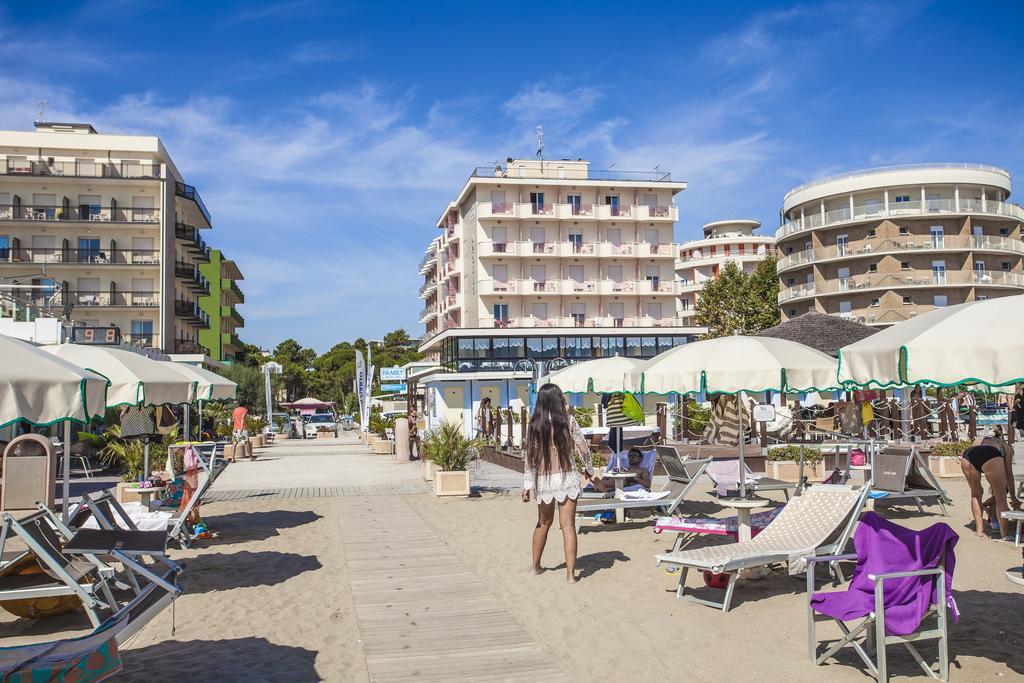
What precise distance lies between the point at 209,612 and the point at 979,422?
3518 cm

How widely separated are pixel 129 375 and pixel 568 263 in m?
45.5

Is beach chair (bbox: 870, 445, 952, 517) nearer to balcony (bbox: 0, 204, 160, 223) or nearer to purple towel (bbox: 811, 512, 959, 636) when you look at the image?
purple towel (bbox: 811, 512, 959, 636)

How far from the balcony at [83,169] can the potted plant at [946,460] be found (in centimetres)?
4755

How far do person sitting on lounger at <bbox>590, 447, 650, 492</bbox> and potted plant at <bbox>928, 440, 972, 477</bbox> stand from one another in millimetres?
7284

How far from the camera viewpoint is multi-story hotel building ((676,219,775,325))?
92.2 m

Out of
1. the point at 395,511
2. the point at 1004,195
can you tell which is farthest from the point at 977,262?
the point at 395,511

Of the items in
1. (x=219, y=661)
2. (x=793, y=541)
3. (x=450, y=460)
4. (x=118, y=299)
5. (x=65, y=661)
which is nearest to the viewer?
(x=65, y=661)

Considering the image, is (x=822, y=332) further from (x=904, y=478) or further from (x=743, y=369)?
(x=743, y=369)

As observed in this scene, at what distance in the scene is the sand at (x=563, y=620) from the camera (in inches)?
217

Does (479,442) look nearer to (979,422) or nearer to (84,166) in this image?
(979,422)

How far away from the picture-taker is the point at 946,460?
16297mm

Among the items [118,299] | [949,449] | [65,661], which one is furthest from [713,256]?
[65,661]

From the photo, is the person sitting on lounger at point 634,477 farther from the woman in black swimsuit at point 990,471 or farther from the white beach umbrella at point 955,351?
the white beach umbrella at point 955,351

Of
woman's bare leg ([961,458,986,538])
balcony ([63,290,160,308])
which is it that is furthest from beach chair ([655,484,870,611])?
balcony ([63,290,160,308])
